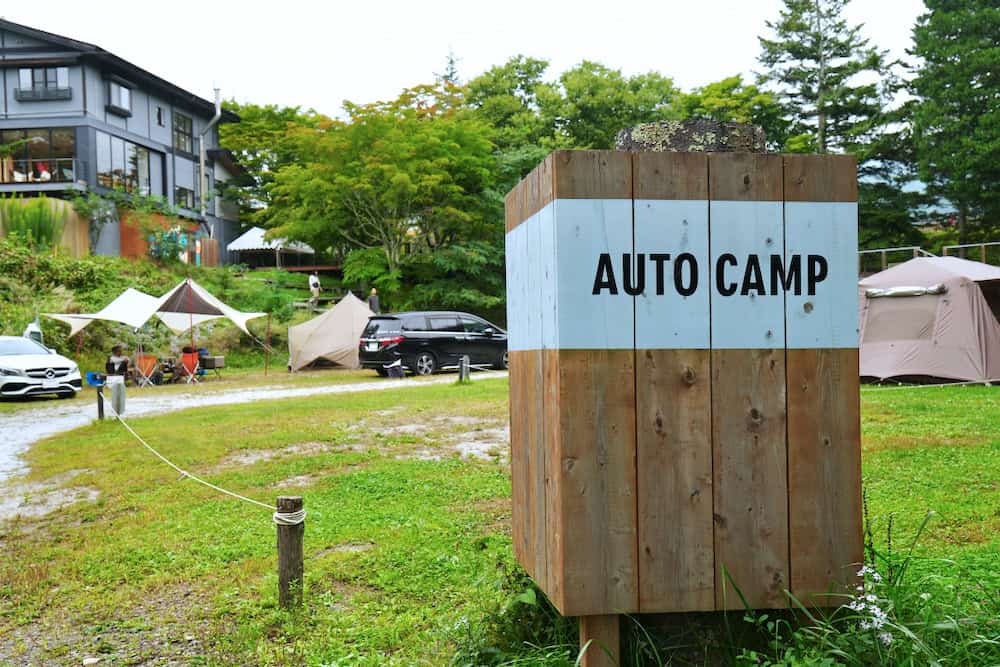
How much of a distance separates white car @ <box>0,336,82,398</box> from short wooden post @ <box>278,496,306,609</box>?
15.5m

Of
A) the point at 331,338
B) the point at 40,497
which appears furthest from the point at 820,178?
the point at 331,338

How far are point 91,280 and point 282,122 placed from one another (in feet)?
55.7

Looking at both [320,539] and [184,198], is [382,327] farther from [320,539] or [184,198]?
[184,198]

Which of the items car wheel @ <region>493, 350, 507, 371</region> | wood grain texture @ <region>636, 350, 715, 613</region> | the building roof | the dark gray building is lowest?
car wheel @ <region>493, 350, 507, 371</region>

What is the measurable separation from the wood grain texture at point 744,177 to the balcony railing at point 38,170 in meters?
34.2

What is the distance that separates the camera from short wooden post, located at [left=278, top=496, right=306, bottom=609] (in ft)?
14.4

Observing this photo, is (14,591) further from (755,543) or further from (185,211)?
(185,211)

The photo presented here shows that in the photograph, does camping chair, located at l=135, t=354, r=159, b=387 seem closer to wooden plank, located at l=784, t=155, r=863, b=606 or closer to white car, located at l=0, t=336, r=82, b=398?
white car, located at l=0, t=336, r=82, b=398

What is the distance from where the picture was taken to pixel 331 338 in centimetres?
2444

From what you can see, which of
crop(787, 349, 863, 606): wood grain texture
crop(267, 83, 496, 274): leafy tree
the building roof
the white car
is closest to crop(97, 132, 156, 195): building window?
the building roof

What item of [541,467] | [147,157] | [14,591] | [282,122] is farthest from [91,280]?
[541,467]

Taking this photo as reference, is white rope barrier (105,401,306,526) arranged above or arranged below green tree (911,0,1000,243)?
below

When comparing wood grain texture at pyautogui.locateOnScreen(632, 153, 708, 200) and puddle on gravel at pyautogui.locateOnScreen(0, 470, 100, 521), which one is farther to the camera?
puddle on gravel at pyautogui.locateOnScreen(0, 470, 100, 521)

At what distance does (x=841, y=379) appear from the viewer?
283 cm
